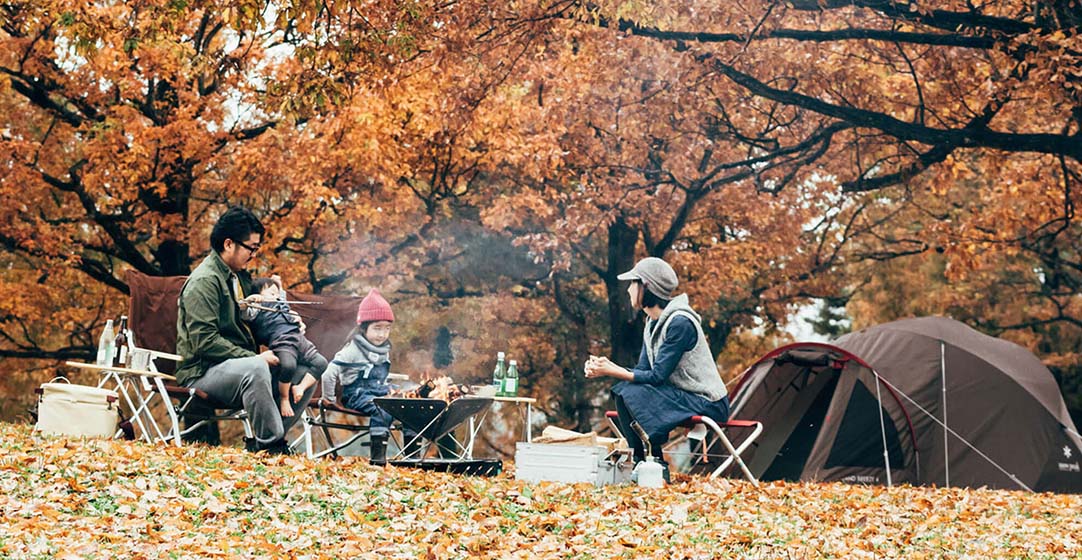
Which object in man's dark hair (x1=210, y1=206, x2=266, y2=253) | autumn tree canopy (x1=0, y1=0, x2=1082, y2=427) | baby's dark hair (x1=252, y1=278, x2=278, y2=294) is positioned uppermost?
autumn tree canopy (x1=0, y1=0, x2=1082, y2=427)

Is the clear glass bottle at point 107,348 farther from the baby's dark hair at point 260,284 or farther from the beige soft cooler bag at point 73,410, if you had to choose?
the baby's dark hair at point 260,284

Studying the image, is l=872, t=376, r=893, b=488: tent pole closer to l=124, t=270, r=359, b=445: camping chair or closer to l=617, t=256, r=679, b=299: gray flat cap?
l=617, t=256, r=679, b=299: gray flat cap

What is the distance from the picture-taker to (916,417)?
11445mm

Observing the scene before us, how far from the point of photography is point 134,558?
3.94 m

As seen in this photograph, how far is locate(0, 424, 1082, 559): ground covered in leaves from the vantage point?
438 cm

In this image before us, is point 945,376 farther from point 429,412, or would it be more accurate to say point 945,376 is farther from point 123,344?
point 123,344

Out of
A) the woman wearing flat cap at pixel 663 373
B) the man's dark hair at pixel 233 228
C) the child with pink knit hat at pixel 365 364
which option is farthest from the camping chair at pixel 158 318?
the woman wearing flat cap at pixel 663 373

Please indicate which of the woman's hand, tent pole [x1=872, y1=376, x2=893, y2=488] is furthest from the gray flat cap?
tent pole [x1=872, y1=376, x2=893, y2=488]

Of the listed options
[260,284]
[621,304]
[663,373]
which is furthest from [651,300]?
[621,304]

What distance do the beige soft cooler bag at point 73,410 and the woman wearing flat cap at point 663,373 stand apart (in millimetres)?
2813

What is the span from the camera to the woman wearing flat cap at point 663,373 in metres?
7.11

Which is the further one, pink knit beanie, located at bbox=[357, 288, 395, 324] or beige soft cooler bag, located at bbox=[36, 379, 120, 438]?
pink knit beanie, located at bbox=[357, 288, 395, 324]

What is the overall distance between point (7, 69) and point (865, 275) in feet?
47.9

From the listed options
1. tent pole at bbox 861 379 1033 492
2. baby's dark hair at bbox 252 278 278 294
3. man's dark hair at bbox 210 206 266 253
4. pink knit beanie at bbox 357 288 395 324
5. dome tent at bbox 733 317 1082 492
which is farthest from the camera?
tent pole at bbox 861 379 1033 492
